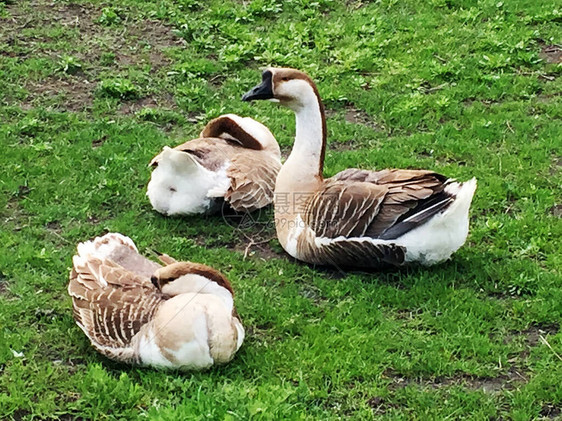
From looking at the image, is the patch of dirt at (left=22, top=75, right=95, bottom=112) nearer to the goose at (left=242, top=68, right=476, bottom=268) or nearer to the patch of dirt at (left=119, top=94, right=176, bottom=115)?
the patch of dirt at (left=119, top=94, right=176, bottom=115)

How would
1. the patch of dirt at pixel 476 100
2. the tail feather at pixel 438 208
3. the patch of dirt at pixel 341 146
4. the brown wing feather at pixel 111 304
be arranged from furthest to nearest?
the patch of dirt at pixel 476 100
the patch of dirt at pixel 341 146
the tail feather at pixel 438 208
the brown wing feather at pixel 111 304

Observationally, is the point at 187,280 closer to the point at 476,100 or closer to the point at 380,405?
the point at 380,405

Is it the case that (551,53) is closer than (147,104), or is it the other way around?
(147,104)

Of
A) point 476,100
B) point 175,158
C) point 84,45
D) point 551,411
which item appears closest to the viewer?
point 551,411

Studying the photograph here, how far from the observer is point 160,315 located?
444cm

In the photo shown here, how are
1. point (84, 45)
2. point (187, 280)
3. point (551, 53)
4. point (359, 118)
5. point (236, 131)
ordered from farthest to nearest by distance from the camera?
1. point (84, 45)
2. point (551, 53)
3. point (359, 118)
4. point (236, 131)
5. point (187, 280)

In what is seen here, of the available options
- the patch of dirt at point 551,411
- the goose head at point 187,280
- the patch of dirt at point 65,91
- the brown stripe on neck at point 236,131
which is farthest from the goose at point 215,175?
the patch of dirt at point 551,411

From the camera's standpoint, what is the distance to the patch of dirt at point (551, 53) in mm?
8966

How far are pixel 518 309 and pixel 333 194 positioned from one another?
53.9 inches

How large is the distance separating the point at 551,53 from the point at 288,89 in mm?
4459

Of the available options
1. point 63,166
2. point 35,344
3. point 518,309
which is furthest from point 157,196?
point 518,309

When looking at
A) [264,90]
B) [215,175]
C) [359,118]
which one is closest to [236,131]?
[215,175]

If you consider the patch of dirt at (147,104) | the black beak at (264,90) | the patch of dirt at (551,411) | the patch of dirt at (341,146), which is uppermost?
the black beak at (264,90)

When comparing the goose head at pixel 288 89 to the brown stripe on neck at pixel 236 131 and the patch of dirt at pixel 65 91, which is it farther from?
the patch of dirt at pixel 65 91
